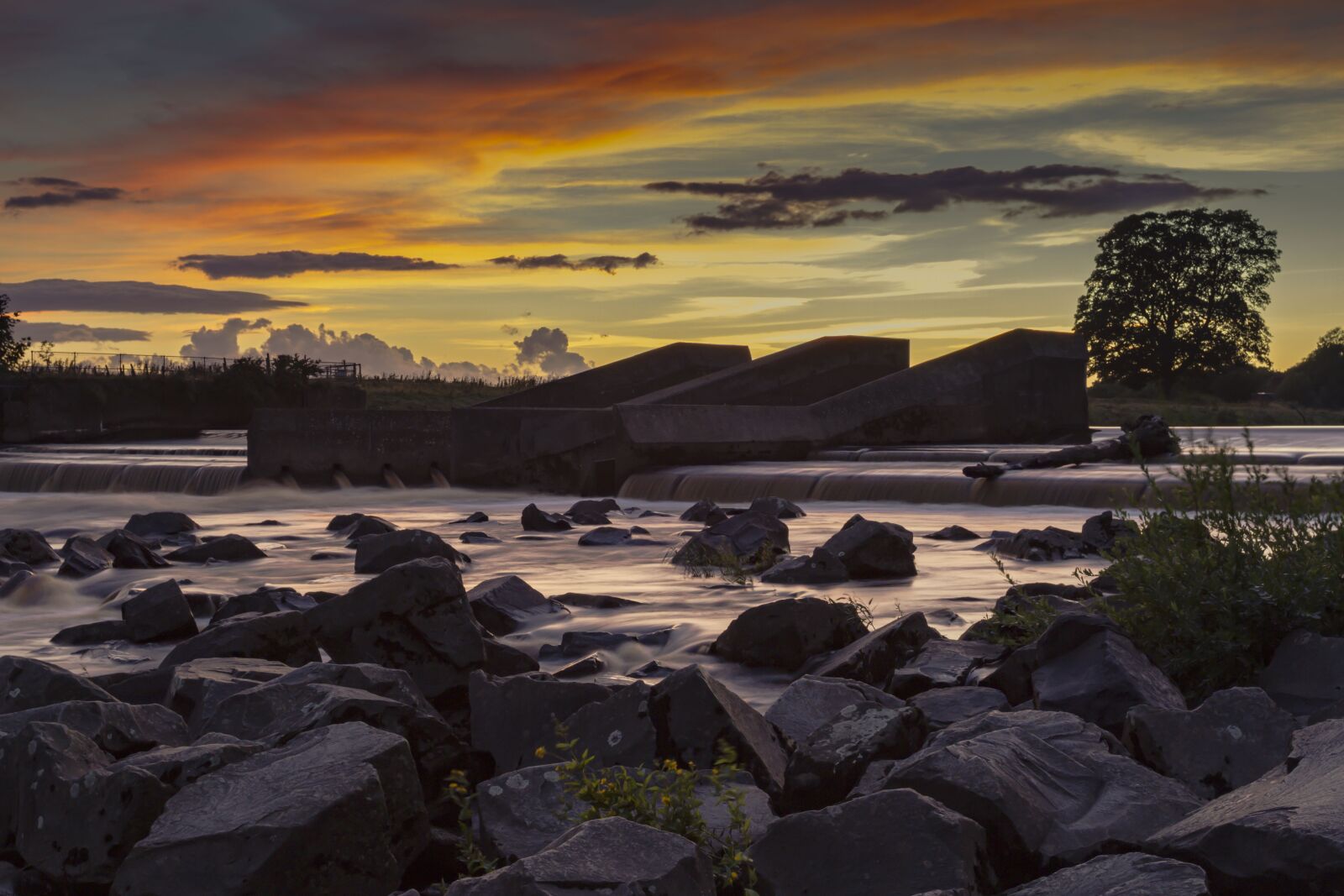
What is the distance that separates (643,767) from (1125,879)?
133cm

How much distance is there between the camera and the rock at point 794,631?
685cm

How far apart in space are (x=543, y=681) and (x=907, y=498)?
13.5m

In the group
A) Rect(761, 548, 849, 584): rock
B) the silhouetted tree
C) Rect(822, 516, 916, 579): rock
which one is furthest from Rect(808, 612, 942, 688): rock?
the silhouetted tree

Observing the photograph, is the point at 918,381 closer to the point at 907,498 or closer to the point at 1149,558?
the point at 907,498

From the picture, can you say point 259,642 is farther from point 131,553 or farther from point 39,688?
point 131,553

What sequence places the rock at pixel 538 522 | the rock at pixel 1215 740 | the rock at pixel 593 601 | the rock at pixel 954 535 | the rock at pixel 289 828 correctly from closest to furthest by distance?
1. the rock at pixel 289 828
2. the rock at pixel 1215 740
3. the rock at pixel 593 601
4. the rock at pixel 954 535
5. the rock at pixel 538 522

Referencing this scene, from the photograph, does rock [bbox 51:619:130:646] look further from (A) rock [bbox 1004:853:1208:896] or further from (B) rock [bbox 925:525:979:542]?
(B) rock [bbox 925:525:979:542]

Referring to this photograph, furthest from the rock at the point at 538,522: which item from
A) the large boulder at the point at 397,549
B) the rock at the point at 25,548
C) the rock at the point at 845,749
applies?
the rock at the point at 845,749

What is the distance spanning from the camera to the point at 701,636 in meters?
8.02

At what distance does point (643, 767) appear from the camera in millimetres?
3602

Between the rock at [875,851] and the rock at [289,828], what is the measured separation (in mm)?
1139

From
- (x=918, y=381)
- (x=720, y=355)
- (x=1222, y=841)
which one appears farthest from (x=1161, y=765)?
(x=720, y=355)

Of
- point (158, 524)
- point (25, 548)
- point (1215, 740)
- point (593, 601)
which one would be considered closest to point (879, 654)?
point (1215, 740)

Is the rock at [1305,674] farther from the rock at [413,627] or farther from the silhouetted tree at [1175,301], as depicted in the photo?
the silhouetted tree at [1175,301]
